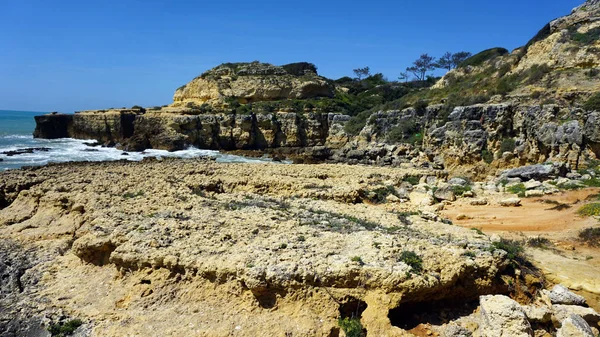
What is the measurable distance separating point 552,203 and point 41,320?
58.5 feet

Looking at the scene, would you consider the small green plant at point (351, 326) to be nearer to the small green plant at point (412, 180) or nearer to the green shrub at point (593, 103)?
the small green plant at point (412, 180)

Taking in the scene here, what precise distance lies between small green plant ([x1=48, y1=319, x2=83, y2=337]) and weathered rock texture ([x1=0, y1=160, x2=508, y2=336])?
0.19m

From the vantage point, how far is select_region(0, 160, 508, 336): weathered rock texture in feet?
23.2

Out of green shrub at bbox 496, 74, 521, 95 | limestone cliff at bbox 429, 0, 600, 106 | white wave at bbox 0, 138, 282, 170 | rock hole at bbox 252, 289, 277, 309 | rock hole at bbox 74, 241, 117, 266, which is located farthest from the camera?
white wave at bbox 0, 138, 282, 170

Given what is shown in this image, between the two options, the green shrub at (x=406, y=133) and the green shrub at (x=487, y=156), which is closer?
the green shrub at (x=487, y=156)

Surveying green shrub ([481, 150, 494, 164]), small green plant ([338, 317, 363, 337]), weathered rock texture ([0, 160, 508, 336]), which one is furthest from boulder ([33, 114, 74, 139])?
small green plant ([338, 317, 363, 337])

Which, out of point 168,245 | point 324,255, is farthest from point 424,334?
point 168,245

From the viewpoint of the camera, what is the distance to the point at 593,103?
69.1 feet

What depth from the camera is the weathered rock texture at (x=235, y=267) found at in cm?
707

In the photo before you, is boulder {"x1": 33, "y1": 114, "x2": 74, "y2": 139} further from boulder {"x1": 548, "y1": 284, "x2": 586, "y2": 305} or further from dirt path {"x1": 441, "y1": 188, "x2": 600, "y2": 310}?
boulder {"x1": 548, "y1": 284, "x2": 586, "y2": 305}

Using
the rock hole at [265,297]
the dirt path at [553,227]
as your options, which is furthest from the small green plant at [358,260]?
the dirt path at [553,227]

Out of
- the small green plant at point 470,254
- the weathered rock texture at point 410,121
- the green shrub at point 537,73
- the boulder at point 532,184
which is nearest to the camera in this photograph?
the small green plant at point 470,254

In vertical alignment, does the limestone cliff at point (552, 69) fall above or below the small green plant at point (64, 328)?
above

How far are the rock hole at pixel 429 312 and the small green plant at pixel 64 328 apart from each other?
606 cm
